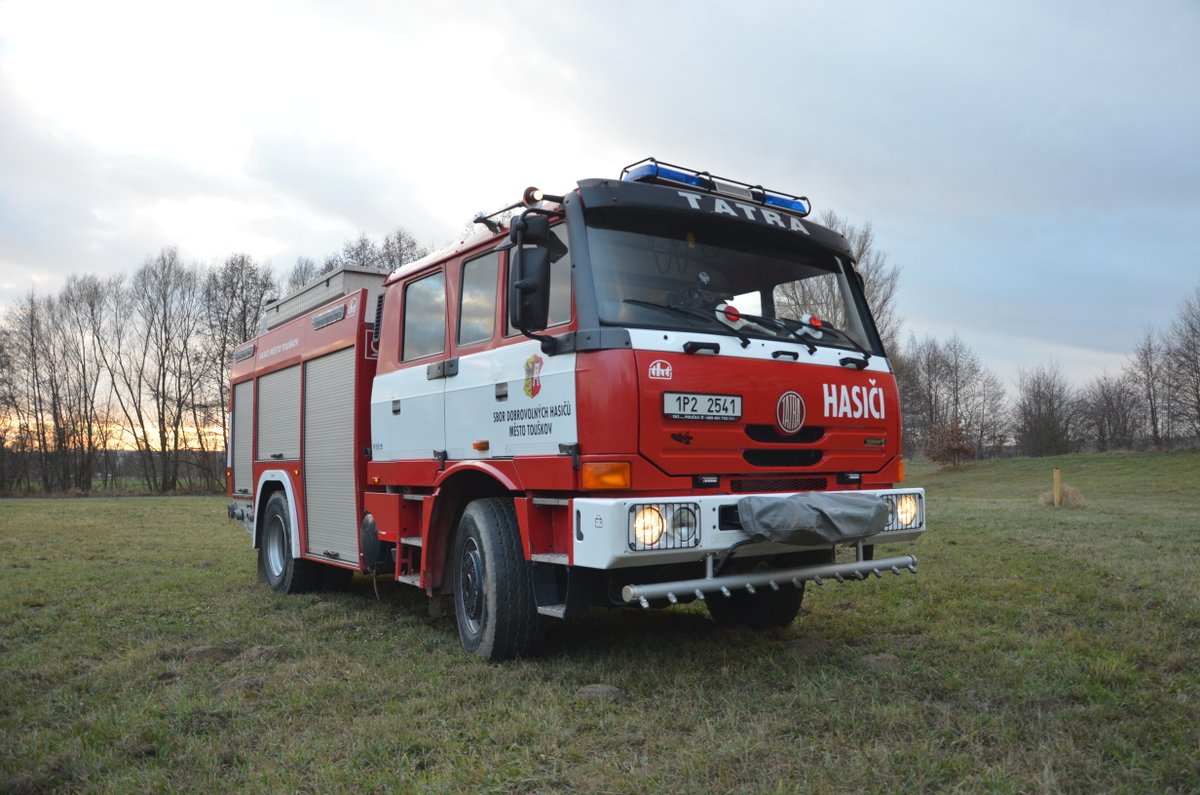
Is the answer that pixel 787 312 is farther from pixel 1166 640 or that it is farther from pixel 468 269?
pixel 1166 640

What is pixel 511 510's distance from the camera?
537 centimetres

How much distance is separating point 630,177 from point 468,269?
1.32 m

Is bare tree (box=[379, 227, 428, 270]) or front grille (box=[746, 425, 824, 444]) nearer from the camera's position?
front grille (box=[746, 425, 824, 444])

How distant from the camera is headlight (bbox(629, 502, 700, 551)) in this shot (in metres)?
4.30

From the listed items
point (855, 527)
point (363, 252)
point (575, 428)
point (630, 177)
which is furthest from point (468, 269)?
point (363, 252)

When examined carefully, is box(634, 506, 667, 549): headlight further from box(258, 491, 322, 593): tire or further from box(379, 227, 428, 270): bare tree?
box(379, 227, 428, 270): bare tree

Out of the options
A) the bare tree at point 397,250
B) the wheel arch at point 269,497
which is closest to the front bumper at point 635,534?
the wheel arch at point 269,497

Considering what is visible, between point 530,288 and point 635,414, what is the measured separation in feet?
2.86

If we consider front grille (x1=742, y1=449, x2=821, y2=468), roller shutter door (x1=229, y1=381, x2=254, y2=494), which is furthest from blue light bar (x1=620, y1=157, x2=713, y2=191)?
roller shutter door (x1=229, y1=381, x2=254, y2=494)

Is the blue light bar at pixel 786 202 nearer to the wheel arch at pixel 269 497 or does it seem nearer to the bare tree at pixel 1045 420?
the wheel arch at pixel 269 497

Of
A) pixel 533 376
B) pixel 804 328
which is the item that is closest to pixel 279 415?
pixel 533 376

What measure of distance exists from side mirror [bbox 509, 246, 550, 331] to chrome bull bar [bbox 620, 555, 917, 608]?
147 cm

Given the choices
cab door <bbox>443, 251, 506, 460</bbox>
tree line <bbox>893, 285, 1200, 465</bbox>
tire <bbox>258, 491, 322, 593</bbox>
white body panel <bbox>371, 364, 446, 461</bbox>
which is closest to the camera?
cab door <bbox>443, 251, 506, 460</bbox>

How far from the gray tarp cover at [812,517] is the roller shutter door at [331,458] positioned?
3.76m
